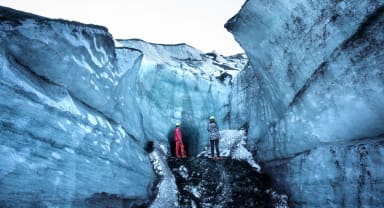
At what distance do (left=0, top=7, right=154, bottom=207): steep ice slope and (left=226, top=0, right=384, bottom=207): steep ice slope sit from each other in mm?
3289

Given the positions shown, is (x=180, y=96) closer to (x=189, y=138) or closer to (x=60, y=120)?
(x=189, y=138)

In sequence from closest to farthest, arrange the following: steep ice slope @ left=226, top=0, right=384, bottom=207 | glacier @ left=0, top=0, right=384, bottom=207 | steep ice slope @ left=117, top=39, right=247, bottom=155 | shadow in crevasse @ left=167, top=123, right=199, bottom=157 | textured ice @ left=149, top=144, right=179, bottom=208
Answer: glacier @ left=0, top=0, right=384, bottom=207 → steep ice slope @ left=226, top=0, right=384, bottom=207 → textured ice @ left=149, top=144, right=179, bottom=208 → steep ice slope @ left=117, top=39, right=247, bottom=155 → shadow in crevasse @ left=167, top=123, right=199, bottom=157

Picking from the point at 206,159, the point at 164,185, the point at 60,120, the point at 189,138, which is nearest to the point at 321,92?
the point at 164,185

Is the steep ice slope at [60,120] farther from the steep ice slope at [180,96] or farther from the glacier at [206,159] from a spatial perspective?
the steep ice slope at [180,96]

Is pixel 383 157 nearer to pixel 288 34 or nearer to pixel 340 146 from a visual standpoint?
Result: pixel 340 146

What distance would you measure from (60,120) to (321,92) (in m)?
4.22

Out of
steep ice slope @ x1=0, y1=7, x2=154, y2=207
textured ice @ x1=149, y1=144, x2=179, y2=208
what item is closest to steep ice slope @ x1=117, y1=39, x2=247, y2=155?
textured ice @ x1=149, y1=144, x2=179, y2=208

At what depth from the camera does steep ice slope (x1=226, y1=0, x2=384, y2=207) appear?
12.6 ft

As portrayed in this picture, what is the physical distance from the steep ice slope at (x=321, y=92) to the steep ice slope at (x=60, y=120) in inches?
129

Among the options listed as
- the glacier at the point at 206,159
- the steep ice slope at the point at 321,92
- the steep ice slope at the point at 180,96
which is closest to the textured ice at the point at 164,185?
the glacier at the point at 206,159

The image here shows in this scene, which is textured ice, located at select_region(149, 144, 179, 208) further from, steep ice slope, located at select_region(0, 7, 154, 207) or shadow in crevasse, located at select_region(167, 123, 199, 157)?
shadow in crevasse, located at select_region(167, 123, 199, 157)

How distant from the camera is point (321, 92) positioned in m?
4.94

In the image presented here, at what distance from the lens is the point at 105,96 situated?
5.80 m

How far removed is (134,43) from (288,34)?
943 centimetres
